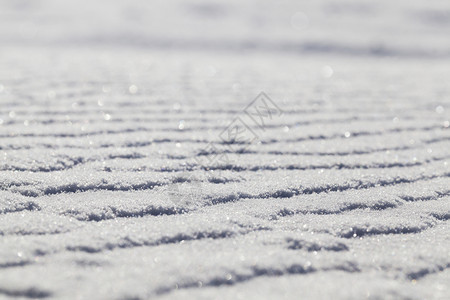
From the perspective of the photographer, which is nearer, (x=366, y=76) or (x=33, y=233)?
(x=33, y=233)

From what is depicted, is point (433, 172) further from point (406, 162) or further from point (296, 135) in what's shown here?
point (296, 135)

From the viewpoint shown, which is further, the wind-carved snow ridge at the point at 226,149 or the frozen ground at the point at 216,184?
the wind-carved snow ridge at the point at 226,149

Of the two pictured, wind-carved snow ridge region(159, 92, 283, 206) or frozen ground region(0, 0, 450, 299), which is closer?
frozen ground region(0, 0, 450, 299)

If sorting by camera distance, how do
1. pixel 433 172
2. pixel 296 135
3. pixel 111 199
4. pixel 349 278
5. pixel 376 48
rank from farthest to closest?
pixel 376 48 < pixel 296 135 < pixel 433 172 < pixel 111 199 < pixel 349 278

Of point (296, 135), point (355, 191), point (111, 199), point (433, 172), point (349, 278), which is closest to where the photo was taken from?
point (349, 278)

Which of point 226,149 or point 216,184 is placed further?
point 226,149

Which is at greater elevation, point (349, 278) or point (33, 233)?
point (33, 233)

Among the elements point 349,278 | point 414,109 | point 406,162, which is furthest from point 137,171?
point 414,109

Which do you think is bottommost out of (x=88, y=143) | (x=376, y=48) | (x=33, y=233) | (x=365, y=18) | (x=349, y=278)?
(x=349, y=278)
